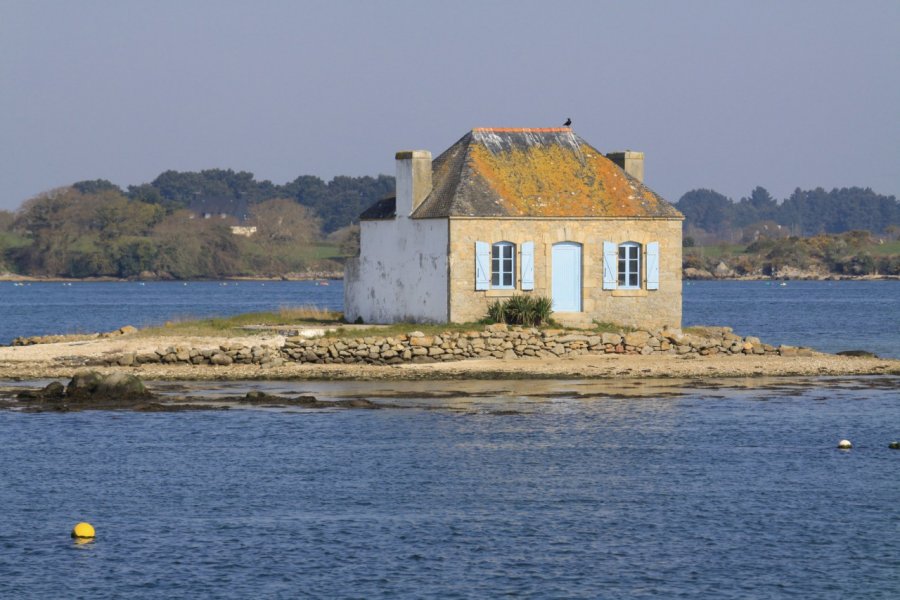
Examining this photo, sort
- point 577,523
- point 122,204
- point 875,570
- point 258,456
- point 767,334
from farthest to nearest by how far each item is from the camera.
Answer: point 122,204 < point 767,334 < point 258,456 < point 577,523 < point 875,570

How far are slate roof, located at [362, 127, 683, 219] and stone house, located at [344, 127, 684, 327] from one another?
0.04 m

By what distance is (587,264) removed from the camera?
129 feet

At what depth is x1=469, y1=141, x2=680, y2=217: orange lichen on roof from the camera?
39.6 meters

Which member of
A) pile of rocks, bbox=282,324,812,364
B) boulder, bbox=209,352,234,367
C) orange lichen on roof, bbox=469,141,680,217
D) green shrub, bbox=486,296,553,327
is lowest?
boulder, bbox=209,352,234,367

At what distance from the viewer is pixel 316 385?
110 feet

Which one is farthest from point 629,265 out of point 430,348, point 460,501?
point 460,501

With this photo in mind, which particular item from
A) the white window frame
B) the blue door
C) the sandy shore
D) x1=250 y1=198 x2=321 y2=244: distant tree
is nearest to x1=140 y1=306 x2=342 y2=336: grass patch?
the sandy shore

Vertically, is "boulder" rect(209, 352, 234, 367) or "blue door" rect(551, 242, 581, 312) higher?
"blue door" rect(551, 242, 581, 312)

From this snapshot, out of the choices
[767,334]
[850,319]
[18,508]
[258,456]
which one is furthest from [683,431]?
[850,319]

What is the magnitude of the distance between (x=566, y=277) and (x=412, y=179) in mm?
5016

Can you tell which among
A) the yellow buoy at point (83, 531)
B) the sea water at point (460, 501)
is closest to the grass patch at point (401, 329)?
the sea water at point (460, 501)

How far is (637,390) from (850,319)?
1658 inches

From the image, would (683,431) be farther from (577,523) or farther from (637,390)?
(577,523)

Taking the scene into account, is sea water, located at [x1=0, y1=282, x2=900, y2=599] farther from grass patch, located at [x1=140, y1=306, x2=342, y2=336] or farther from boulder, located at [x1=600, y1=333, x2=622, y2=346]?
grass patch, located at [x1=140, y1=306, x2=342, y2=336]
